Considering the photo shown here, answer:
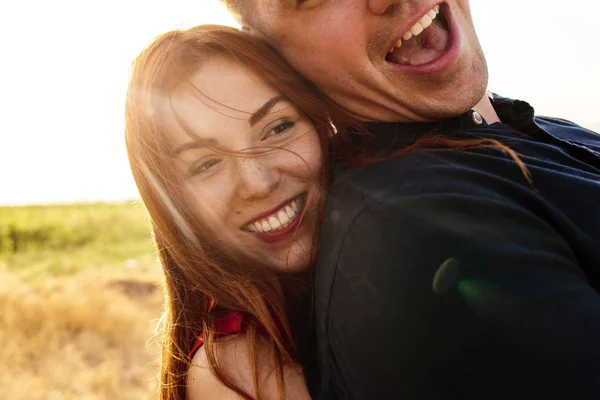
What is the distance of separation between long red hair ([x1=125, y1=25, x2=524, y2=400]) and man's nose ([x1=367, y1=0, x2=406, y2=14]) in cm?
37

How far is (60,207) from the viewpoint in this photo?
14.8m

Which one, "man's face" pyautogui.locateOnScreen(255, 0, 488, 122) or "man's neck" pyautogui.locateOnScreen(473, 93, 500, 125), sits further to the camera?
"man's neck" pyautogui.locateOnScreen(473, 93, 500, 125)

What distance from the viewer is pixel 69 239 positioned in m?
11.7

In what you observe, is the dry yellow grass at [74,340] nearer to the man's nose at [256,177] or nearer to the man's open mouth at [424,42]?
the man's nose at [256,177]

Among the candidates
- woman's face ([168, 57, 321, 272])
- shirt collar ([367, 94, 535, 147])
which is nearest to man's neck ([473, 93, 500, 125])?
shirt collar ([367, 94, 535, 147])

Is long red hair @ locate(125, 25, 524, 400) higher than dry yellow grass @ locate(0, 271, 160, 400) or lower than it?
higher

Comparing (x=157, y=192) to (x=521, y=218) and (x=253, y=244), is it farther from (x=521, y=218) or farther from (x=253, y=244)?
(x=521, y=218)

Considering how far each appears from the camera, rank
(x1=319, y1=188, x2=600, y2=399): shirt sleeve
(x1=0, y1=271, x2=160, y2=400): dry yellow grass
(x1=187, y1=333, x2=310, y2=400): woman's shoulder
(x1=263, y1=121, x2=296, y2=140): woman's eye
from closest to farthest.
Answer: (x1=319, y1=188, x2=600, y2=399): shirt sleeve
(x1=187, y1=333, x2=310, y2=400): woman's shoulder
(x1=263, y1=121, x2=296, y2=140): woman's eye
(x1=0, y1=271, x2=160, y2=400): dry yellow grass

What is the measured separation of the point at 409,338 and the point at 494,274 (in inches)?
7.9

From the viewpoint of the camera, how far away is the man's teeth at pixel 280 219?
6.04ft

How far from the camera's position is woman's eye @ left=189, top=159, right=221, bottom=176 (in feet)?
6.14

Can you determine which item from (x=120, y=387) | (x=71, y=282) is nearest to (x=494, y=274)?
(x=120, y=387)

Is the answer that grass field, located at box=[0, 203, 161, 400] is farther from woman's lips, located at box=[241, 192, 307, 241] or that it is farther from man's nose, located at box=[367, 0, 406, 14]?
man's nose, located at box=[367, 0, 406, 14]

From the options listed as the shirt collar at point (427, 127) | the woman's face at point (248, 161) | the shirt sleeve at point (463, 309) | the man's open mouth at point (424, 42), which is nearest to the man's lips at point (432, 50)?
the man's open mouth at point (424, 42)
